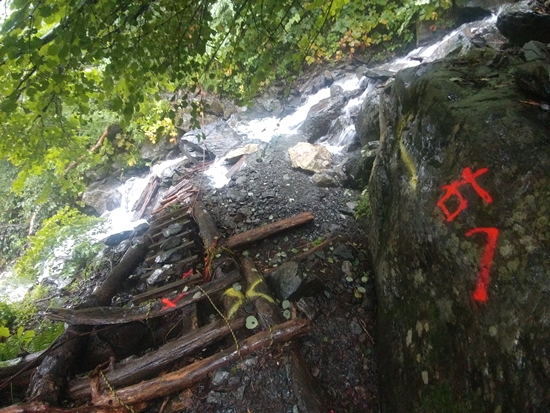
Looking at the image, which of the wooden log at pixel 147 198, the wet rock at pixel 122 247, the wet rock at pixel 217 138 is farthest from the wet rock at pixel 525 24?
the wooden log at pixel 147 198

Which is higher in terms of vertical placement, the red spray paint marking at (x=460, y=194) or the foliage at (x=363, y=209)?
the red spray paint marking at (x=460, y=194)

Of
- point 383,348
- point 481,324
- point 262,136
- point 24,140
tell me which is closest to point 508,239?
point 481,324

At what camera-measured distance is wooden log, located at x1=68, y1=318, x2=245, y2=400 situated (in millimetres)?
3016

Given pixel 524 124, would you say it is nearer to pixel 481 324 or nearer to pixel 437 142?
pixel 437 142

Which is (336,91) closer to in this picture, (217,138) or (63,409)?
(217,138)

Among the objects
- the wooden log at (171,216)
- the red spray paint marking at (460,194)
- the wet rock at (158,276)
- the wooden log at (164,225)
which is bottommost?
the wooden log at (171,216)

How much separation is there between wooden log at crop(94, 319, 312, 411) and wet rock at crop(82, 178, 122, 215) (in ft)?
31.9

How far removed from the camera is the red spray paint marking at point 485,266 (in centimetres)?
201

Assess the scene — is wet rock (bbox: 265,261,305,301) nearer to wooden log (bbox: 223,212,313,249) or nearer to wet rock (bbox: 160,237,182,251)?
wooden log (bbox: 223,212,313,249)

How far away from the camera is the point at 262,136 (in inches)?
409

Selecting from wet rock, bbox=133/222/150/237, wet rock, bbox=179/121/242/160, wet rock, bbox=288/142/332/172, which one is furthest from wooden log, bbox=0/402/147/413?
wet rock, bbox=179/121/242/160

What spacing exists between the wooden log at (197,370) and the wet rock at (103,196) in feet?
31.9

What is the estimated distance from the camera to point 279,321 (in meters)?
3.19

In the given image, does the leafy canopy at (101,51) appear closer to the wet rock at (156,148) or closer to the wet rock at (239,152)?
the wet rock at (239,152)
